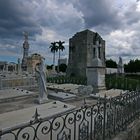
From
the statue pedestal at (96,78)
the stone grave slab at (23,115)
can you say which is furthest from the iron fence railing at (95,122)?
the statue pedestal at (96,78)

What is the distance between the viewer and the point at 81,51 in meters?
35.8

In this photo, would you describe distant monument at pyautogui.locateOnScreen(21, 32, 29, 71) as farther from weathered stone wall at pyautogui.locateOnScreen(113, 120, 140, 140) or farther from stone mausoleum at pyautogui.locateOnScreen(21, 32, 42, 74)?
weathered stone wall at pyautogui.locateOnScreen(113, 120, 140, 140)

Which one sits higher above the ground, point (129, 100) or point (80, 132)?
point (129, 100)

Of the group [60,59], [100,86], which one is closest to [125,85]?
[100,86]

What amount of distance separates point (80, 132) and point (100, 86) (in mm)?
10904

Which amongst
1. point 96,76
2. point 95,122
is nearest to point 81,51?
point 96,76

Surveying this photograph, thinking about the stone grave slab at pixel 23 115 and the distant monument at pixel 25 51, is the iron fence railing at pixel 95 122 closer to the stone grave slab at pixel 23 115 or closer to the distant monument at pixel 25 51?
the stone grave slab at pixel 23 115

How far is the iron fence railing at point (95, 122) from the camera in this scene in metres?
3.88

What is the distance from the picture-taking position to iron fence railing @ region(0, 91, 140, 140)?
3881mm

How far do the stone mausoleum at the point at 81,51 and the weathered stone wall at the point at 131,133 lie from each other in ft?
93.5

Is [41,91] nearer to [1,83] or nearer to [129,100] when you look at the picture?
[129,100]

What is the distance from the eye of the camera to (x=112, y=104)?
4.94m

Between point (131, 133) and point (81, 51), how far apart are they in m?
30.9

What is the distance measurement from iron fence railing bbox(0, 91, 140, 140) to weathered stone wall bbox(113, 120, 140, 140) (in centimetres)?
11
